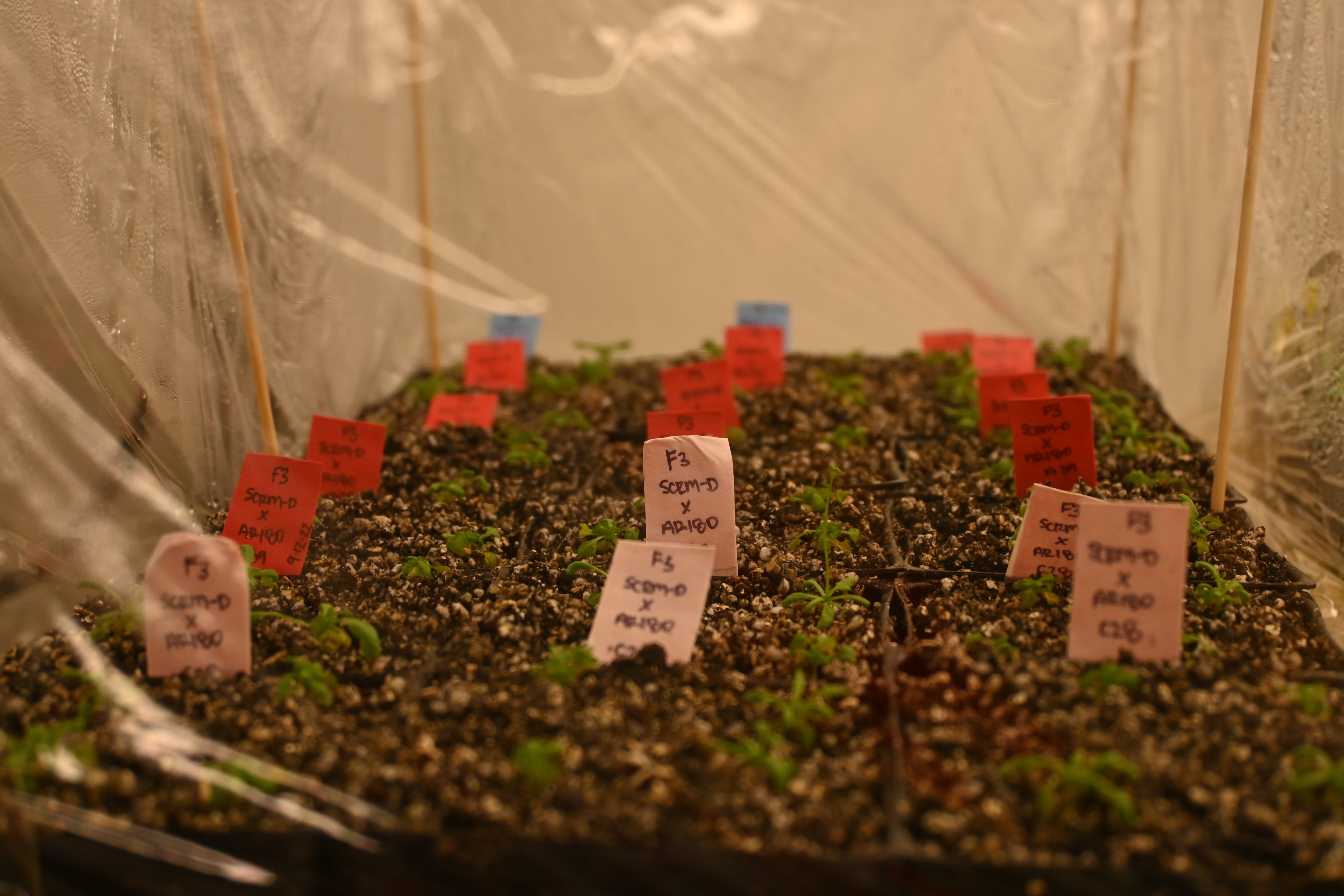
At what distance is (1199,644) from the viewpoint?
4.55ft

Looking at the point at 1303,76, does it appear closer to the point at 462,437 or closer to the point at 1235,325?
the point at 1235,325

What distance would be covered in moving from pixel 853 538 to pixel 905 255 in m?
1.95

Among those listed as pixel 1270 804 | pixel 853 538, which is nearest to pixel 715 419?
pixel 853 538

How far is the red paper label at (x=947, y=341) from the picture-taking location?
324 cm

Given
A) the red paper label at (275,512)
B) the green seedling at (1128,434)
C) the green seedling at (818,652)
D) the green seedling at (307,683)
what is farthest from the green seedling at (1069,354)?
the green seedling at (307,683)

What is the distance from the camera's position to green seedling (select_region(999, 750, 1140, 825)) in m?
1.07

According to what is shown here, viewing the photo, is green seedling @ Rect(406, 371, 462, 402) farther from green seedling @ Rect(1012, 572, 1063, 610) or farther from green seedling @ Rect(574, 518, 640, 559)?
green seedling @ Rect(1012, 572, 1063, 610)

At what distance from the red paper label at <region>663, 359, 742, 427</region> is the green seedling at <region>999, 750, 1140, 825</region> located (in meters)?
1.36

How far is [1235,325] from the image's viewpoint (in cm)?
165

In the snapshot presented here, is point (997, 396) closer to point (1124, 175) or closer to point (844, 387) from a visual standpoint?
point (844, 387)

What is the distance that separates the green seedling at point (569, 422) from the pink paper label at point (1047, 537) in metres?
1.28

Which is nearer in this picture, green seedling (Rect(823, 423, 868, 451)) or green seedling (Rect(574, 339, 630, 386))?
green seedling (Rect(823, 423, 868, 451))

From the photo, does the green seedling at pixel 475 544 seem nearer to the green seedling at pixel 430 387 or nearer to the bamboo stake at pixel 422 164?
the green seedling at pixel 430 387

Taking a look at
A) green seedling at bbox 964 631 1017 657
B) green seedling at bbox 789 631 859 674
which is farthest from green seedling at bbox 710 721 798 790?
green seedling at bbox 964 631 1017 657
